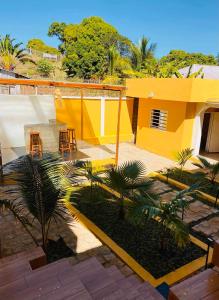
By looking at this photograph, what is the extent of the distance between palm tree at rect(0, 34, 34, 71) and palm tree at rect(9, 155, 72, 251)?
1157 inches

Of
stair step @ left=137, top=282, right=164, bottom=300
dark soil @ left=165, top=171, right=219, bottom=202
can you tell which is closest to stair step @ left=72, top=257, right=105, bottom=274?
stair step @ left=137, top=282, right=164, bottom=300

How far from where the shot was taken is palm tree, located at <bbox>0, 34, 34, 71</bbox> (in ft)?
100

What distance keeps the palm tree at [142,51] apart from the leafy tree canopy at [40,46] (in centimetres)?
2523

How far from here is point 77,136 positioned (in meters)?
15.0

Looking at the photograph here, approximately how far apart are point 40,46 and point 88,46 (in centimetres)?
1814

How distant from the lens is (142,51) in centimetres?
2566

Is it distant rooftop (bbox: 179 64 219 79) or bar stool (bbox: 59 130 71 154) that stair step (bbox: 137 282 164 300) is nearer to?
bar stool (bbox: 59 130 71 154)

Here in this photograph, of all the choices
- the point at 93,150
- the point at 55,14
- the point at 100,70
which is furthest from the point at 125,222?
the point at 55,14

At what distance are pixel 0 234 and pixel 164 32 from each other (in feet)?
146

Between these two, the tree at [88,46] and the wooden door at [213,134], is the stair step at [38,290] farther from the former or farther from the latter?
the tree at [88,46]

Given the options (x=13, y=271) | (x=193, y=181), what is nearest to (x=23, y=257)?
(x=13, y=271)

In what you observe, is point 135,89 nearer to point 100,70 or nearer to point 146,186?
point 146,186

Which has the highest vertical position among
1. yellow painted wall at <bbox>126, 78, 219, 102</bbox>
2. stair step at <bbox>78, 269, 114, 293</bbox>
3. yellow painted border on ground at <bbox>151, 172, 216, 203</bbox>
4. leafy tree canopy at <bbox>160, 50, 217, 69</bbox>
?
leafy tree canopy at <bbox>160, 50, 217, 69</bbox>

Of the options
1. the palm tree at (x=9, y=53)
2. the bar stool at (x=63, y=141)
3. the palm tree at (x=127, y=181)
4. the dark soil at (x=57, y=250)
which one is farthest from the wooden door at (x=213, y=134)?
the palm tree at (x=9, y=53)
